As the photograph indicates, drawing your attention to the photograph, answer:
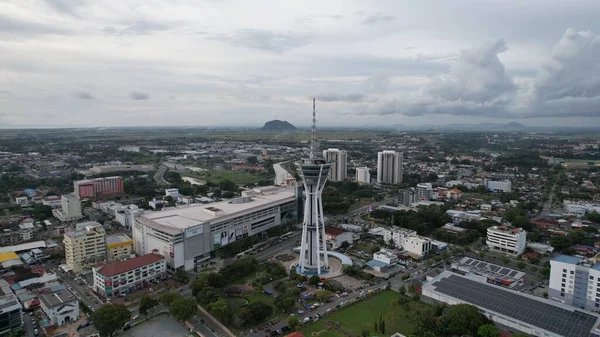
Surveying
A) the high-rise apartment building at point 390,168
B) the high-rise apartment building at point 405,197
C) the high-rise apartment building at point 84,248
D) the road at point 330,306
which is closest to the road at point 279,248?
the road at point 330,306

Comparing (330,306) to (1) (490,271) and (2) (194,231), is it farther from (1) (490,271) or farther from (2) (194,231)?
(1) (490,271)

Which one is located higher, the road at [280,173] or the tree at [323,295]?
the road at [280,173]

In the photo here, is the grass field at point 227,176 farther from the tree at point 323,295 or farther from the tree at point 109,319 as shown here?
the tree at point 109,319

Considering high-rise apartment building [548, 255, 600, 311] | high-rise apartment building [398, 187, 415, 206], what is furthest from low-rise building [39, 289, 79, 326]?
high-rise apartment building [398, 187, 415, 206]

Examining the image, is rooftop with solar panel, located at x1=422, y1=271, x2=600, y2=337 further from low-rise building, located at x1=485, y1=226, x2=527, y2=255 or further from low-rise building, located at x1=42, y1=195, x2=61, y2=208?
low-rise building, located at x1=42, y1=195, x2=61, y2=208

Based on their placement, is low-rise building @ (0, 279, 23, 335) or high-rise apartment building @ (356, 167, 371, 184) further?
high-rise apartment building @ (356, 167, 371, 184)

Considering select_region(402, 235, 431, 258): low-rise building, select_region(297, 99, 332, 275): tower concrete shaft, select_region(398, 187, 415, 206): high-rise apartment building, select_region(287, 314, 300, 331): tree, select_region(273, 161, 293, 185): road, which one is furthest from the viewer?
select_region(273, 161, 293, 185): road

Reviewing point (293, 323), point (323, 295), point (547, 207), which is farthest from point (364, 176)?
point (293, 323)
